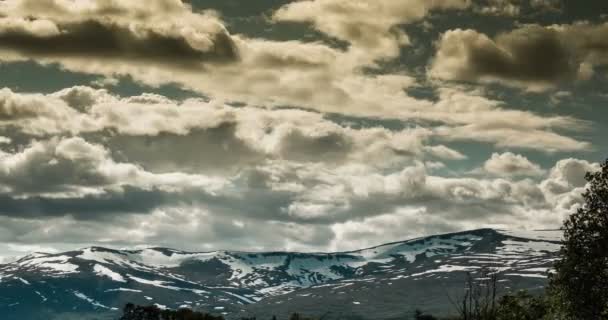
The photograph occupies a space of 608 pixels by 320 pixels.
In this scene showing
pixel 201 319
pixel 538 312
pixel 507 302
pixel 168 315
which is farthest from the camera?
pixel 168 315

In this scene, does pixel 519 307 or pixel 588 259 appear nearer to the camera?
pixel 588 259

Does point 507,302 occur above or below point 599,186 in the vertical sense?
below

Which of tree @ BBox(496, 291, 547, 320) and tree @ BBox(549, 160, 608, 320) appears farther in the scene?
tree @ BBox(496, 291, 547, 320)

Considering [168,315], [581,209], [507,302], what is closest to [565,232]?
[581,209]

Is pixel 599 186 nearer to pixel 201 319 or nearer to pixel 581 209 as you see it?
pixel 581 209

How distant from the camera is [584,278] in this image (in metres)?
54.0

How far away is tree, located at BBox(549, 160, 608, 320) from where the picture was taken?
53062mm

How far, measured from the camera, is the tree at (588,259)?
53.1 metres

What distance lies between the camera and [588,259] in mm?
53688

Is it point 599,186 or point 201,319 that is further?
point 201,319

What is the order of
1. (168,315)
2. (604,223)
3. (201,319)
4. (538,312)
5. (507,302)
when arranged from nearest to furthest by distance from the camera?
(604,223), (507,302), (538,312), (201,319), (168,315)

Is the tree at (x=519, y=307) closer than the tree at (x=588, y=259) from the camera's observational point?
No

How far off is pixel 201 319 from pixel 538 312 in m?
110

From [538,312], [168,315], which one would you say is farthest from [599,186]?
[168,315]
